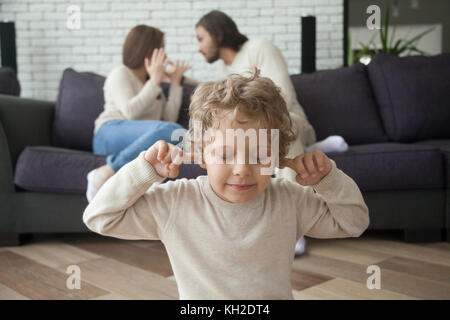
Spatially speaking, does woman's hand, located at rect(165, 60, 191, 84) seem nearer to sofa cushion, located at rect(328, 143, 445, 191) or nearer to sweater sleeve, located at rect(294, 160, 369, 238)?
sofa cushion, located at rect(328, 143, 445, 191)

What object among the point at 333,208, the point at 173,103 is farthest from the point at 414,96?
the point at 333,208

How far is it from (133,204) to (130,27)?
9.07 feet

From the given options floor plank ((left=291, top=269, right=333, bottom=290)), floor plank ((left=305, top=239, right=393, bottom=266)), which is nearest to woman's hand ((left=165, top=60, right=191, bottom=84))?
floor plank ((left=305, top=239, right=393, bottom=266))

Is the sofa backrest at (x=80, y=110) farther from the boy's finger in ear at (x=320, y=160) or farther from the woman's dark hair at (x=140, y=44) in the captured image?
the boy's finger in ear at (x=320, y=160)

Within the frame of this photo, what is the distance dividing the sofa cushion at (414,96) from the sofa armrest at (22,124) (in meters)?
1.96

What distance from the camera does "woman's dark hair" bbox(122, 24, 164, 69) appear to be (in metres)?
2.23

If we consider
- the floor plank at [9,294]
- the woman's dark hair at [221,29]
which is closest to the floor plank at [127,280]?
the floor plank at [9,294]

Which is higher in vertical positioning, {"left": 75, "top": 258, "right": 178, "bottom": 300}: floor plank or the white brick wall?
the white brick wall

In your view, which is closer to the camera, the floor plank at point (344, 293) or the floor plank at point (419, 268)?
the floor plank at point (344, 293)

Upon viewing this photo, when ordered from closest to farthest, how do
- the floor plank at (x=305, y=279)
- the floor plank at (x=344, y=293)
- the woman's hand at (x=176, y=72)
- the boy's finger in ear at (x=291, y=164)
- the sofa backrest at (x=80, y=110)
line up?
1. the boy's finger in ear at (x=291, y=164)
2. the floor plank at (x=344, y=293)
3. the floor plank at (x=305, y=279)
4. the woman's hand at (x=176, y=72)
5. the sofa backrest at (x=80, y=110)

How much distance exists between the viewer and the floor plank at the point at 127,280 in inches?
58.9

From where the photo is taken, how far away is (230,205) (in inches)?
33.8

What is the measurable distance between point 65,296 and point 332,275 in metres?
0.97

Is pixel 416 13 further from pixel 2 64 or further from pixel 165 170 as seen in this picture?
pixel 165 170
